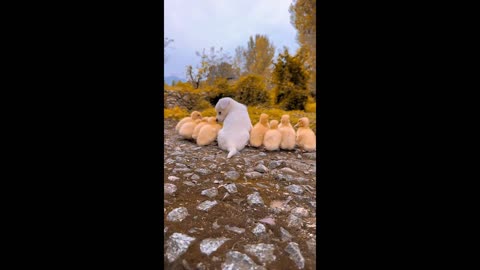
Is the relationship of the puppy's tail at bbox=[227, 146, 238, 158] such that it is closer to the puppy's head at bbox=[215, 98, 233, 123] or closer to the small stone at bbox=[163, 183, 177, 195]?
the puppy's head at bbox=[215, 98, 233, 123]

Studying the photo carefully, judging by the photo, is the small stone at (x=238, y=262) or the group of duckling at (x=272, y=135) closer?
the small stone at (x=238, y=262)

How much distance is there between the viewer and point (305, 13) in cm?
168

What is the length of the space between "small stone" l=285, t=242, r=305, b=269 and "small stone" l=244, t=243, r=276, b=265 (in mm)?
35

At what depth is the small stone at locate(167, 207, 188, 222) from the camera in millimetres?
577

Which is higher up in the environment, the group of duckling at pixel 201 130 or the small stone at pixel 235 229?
the group of duckling at pixel 201 130

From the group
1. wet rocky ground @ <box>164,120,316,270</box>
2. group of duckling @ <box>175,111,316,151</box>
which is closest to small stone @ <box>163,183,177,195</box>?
wet rocky ground @ <box>164,120,316,270</box>

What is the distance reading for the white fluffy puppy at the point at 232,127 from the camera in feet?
4.09

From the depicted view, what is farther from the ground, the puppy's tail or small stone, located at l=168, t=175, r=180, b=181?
the puppy's tail

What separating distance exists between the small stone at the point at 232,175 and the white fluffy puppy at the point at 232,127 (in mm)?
246

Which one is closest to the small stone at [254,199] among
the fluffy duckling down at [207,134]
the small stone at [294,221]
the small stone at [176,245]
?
the small stone at [294,221]

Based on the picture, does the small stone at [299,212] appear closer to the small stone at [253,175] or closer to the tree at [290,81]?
the small stone at [253,175]
